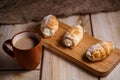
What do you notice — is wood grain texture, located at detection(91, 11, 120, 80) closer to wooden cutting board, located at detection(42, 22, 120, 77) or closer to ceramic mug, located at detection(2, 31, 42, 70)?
wooden cutting board, located at detection(42, 22, 120, 77)

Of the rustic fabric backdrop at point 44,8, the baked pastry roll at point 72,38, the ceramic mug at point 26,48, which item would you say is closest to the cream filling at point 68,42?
the baked pastry roll at point 72,38

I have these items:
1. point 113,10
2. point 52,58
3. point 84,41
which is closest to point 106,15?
point 113,10

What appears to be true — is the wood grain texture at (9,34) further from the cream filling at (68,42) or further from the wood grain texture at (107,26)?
the wood grain texture at (107,26)

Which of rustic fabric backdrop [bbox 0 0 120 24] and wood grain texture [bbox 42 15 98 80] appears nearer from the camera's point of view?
wood grain texture [bbox 42 15 98 80]

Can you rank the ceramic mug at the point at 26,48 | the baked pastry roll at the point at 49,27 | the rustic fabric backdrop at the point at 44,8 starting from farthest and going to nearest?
the rustic fabric backdrop at the point at 44,8 < the baked pastry roll at the point at 49,27 < the ceramic mug at the point at 26,48

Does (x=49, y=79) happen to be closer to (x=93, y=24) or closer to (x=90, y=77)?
(x=90, y=77)

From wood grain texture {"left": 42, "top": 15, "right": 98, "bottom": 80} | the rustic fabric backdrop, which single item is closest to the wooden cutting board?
wood grain texture {"left": 42, "top": 15, "right": 98, "bottom": 80}

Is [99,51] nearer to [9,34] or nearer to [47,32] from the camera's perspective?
[47,32]
